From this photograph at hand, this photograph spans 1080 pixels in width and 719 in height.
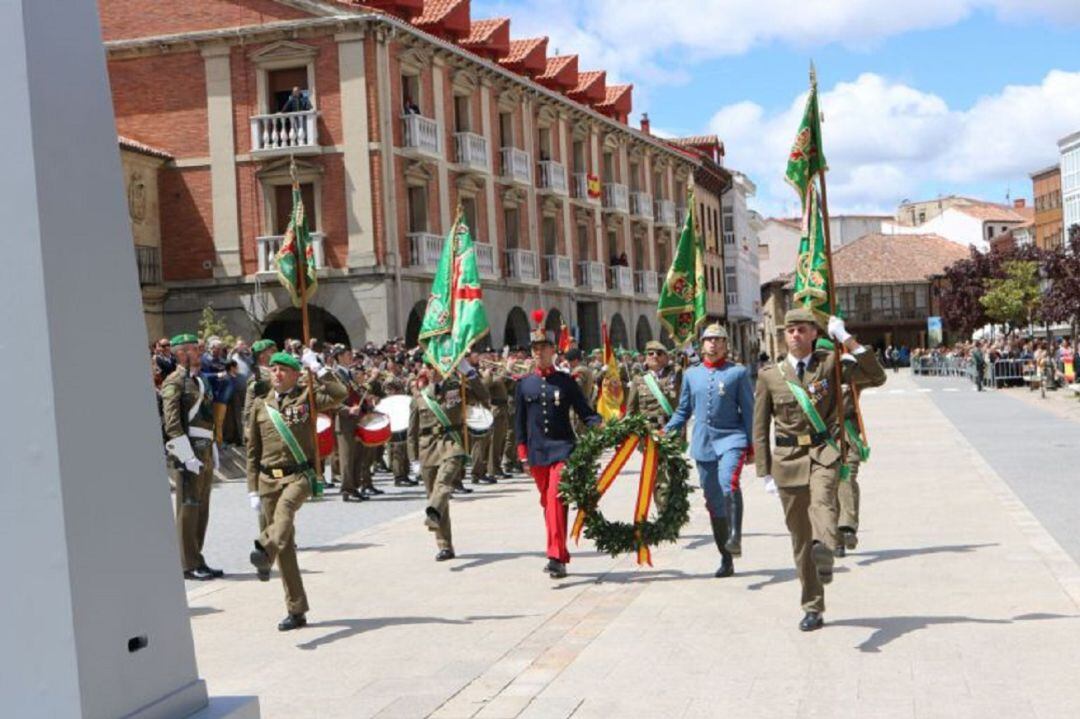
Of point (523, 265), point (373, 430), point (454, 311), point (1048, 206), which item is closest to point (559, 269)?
point (523, 265)

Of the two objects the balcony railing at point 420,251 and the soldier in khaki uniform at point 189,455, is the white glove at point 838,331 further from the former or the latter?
the balcony railing at point 420,251

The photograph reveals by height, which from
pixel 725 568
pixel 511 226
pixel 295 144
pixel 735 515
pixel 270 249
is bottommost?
pixel 725 568

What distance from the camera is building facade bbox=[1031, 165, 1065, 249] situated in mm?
Result: 98562

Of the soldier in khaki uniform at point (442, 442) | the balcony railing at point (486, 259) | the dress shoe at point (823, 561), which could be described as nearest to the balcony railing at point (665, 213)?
the balcony railing at point (486, 259)

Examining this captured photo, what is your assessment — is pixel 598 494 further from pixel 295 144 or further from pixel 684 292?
pixel 295 144

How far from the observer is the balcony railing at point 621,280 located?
53.4 m

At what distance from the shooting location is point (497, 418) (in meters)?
22.2

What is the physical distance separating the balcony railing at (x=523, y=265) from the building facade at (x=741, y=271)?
3277 cm

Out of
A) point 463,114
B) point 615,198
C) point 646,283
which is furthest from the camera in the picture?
point 646,283

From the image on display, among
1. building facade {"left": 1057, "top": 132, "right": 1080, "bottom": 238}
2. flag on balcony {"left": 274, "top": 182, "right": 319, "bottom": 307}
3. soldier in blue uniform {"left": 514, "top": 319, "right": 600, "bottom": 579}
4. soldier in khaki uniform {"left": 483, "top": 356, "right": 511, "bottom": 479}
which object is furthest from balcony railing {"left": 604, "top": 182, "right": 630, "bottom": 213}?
building facade {"left": 1057, "top": 132, "right": 1080, "bottom": 238}

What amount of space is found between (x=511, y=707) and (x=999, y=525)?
765 centimetres

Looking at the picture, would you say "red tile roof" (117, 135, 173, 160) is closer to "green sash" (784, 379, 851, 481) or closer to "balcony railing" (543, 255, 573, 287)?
"balcony railing" (543, 255, 573, 287)

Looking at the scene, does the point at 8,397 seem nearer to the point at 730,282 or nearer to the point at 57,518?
the point at 57,518

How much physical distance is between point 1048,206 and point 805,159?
9824cm
